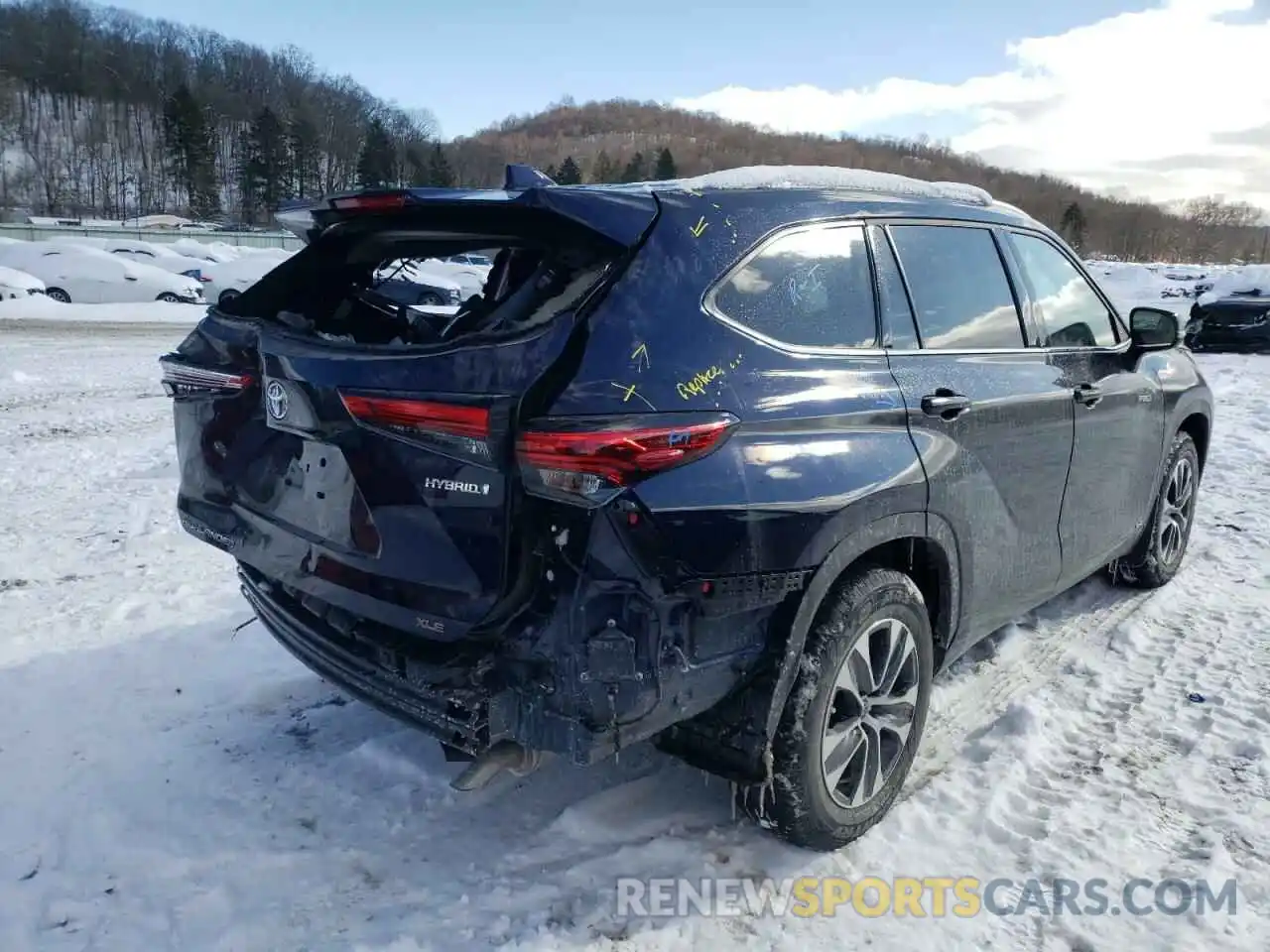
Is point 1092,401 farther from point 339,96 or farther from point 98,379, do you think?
point 339,96

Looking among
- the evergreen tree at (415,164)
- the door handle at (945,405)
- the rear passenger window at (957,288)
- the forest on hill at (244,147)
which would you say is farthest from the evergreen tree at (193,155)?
the door handle at (945,405)

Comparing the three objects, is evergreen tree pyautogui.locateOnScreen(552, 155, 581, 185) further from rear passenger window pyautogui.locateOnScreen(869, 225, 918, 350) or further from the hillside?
the hillside

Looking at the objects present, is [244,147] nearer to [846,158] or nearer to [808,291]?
[846,158]

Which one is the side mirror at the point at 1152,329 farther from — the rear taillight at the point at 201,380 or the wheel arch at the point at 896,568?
the rear taillight at the point at 201,380

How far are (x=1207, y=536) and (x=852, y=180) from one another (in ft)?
14.0

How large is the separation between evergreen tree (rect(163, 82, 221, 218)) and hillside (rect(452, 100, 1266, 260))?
22580mm

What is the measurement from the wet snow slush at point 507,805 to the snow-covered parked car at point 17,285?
2046 cm

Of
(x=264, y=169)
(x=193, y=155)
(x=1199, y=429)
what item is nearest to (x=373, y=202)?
(x=1199, y=429)

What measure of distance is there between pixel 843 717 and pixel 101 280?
28022 millimetres

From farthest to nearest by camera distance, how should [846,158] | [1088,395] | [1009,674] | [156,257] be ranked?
[846,158] < [156,257] < [1009,674] < [1088,395]

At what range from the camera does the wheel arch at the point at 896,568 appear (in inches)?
96.0

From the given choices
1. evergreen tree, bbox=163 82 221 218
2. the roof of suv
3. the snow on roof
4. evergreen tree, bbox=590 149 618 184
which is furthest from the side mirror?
A: evergreen tree, bbox=163 82 221 218

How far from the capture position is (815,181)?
9.45 ft

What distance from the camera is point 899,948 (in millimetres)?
2398
